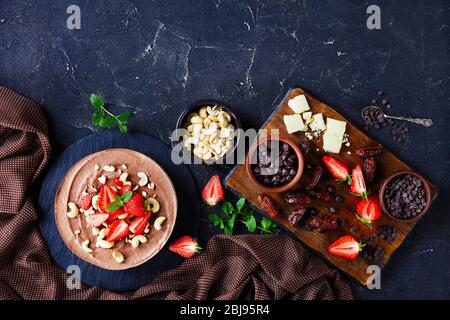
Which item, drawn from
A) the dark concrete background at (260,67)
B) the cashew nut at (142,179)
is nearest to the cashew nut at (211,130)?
the dark concrete background at (260,67)

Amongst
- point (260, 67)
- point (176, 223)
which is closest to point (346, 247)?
point (176, 223)

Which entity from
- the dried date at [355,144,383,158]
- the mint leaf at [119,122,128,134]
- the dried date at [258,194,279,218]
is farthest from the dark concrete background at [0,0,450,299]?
the dried date at [258,194,279,218]

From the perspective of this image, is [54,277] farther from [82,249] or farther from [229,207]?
[229,207]

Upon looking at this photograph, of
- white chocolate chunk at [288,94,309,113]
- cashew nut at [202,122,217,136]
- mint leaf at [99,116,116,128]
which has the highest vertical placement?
white chocolate chunk at [288,94,309,113]

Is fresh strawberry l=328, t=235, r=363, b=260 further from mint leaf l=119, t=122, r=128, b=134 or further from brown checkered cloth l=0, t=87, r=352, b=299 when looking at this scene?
mint leaf l=119, t=122, r=128, b=134
